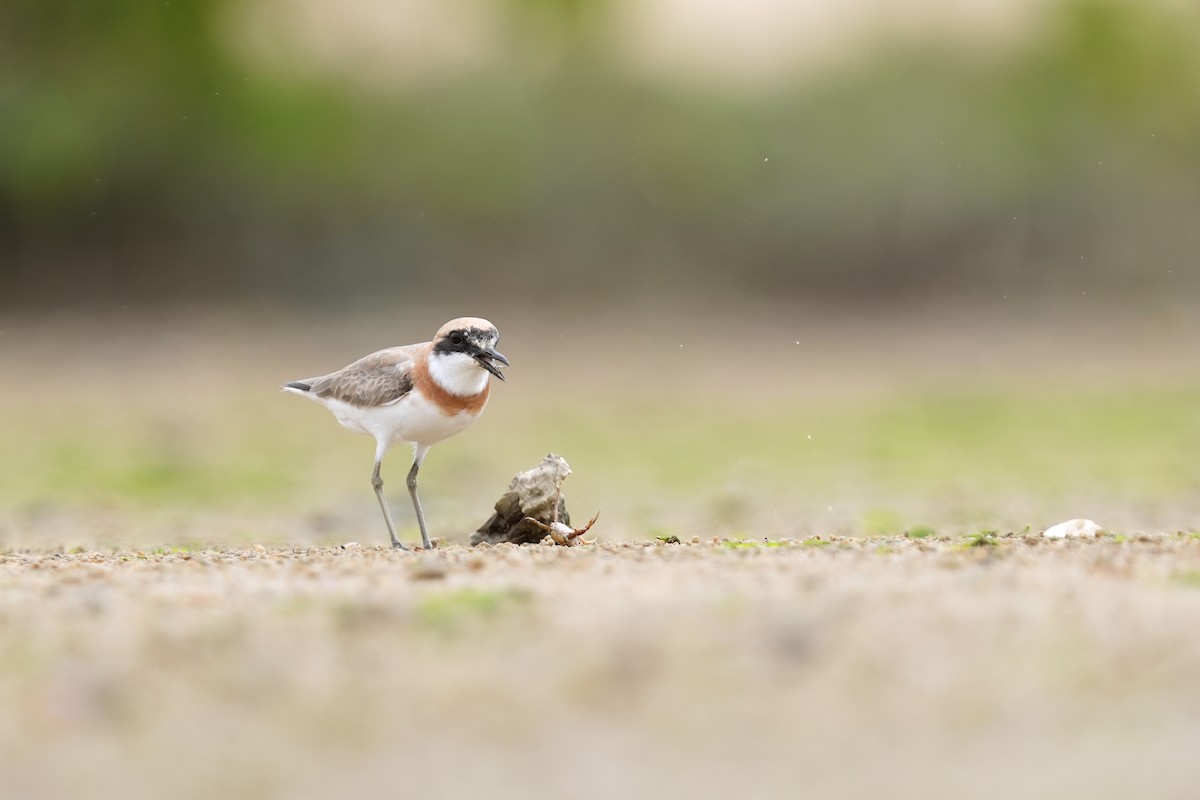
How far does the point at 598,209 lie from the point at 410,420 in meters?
23.4

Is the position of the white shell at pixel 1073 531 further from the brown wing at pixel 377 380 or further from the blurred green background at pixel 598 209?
the blurred green background at pixel 598 209

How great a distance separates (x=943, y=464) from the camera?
15.8 metres

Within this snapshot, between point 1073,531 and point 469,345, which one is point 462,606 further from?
point 1073,531

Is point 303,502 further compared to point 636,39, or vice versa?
point 636,39

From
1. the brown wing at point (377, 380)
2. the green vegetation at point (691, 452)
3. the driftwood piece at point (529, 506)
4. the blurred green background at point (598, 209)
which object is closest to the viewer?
the driftwood piece at point (529, 506)

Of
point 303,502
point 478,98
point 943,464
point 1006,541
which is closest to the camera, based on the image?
point 1006,541

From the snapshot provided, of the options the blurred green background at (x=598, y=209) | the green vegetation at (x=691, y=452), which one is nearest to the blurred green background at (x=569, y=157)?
the blurred green background at (x=598, y=209)

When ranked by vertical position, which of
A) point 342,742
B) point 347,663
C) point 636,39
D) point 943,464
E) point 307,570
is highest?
point 636,39

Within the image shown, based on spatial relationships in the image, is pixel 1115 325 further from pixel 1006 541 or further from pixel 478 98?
pixel 1006 541

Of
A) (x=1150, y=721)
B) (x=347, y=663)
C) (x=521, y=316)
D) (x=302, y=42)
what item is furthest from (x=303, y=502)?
(x=302, y=42)

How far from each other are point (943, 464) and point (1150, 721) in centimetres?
1176

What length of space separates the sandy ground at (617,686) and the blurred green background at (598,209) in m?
15.3

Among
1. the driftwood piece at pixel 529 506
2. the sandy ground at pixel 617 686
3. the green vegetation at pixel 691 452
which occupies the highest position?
the green vegetation at pixel 691 452

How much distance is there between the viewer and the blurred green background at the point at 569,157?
2875 cm
